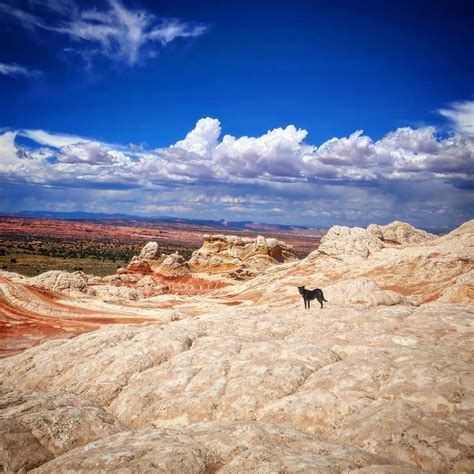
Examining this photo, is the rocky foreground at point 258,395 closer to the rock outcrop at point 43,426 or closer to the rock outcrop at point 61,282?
the rock outcrop at point 43,426

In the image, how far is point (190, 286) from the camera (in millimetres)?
61625

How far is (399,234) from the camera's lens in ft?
214

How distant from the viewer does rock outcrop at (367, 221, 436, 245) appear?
210ft

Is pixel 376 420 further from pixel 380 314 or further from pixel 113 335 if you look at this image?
pixel 113 335

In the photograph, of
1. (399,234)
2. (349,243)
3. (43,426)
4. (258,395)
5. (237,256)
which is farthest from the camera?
(237,256)

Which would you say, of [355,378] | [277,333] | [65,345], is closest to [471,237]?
[277,333]

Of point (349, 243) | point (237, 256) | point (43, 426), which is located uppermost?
point (349, 243)

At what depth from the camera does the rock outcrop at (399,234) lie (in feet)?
210

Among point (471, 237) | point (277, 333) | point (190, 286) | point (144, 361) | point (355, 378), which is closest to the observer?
point (355, 378)

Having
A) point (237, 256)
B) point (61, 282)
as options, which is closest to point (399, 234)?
point (237, 256)

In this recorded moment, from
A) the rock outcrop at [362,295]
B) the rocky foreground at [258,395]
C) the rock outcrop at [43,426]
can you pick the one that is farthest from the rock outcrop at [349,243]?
the rock outcrop at [43,426]

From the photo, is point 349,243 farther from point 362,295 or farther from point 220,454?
point 220,454

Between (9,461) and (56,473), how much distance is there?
1.37 meters

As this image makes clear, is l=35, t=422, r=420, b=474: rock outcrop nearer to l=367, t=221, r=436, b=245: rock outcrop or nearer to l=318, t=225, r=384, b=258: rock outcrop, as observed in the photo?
l=318, t=225, r=384, b=258: rock outcrop
